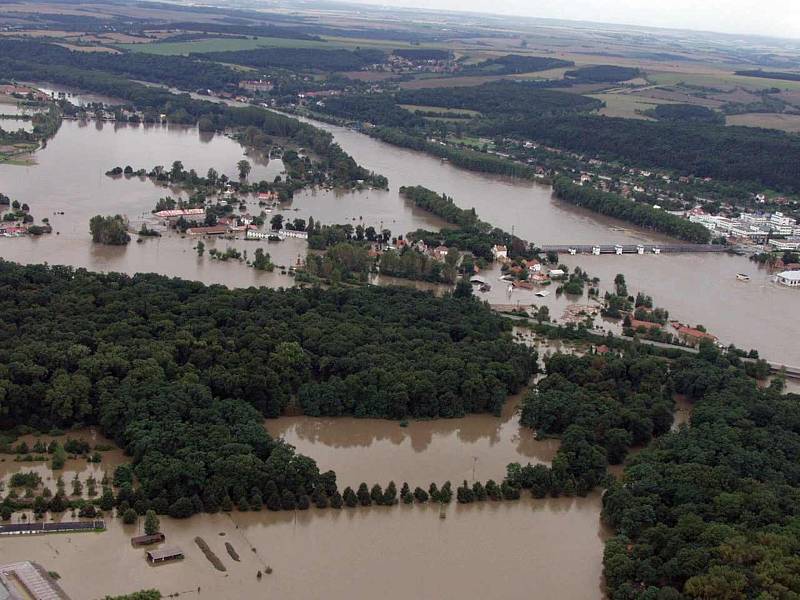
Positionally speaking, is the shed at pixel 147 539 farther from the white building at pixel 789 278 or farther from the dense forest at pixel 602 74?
the dense forest at pixel 602 74

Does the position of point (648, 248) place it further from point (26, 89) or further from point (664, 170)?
point (26, 89)

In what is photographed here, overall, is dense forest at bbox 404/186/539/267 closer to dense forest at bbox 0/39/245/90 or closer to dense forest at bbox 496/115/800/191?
dense forest at bbox 496/115/800/191

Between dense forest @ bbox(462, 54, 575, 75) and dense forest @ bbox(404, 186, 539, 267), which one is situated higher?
dense forest @ bbox(462, 54, 575, 75)

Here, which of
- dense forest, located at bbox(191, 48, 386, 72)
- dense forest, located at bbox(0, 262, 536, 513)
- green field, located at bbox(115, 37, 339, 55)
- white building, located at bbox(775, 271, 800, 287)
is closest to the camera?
dense forest, located at bbox(0, 262, 536, 513)

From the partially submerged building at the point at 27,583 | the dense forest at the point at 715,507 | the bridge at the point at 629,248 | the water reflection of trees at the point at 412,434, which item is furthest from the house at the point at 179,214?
the partially submerged building at the point at 27,583

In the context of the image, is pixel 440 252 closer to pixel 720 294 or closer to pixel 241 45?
pixel 720 294

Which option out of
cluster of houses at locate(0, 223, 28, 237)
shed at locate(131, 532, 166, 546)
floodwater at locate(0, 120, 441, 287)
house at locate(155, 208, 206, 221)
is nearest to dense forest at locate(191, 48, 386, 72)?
floodwater at locate(0, 120, 441, 287)

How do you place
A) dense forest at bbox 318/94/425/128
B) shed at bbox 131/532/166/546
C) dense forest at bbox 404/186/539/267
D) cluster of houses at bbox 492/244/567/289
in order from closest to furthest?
shed at bbox 131/532/166/546, cluster of houses at bbox 492/244/567/289, dense forest at bbox 404/186/539/267, dense forest at bbox 318/94/425/128

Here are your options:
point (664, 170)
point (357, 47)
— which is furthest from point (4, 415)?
point (357, 47)
